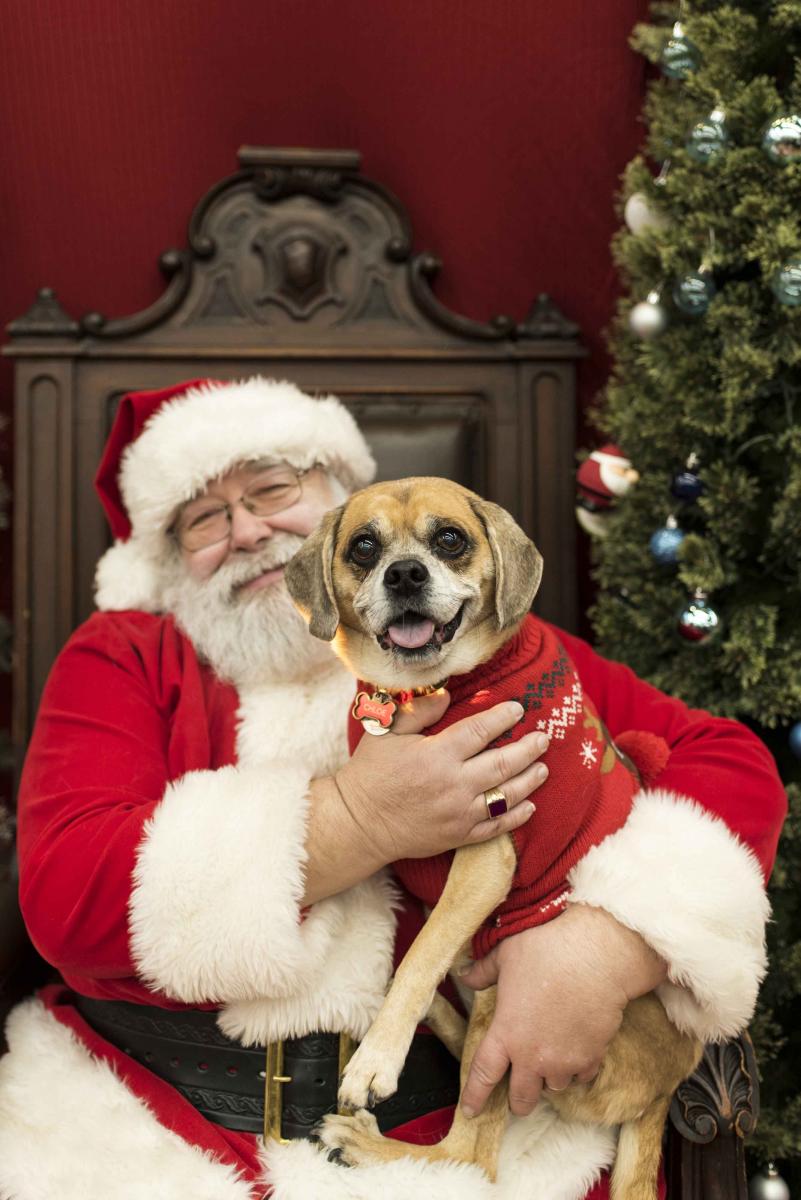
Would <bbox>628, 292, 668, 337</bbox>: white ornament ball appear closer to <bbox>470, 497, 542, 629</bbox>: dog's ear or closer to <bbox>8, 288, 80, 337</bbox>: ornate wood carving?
<bbox>470, 497, 542, 629</bbox>: dog's ear

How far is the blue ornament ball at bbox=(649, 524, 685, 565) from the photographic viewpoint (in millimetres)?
2070

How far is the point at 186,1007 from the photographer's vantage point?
164 centimetres

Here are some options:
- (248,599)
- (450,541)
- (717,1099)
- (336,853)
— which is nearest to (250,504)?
(248,599)

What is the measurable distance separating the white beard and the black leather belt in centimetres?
59

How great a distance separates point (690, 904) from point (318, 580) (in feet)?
2.45

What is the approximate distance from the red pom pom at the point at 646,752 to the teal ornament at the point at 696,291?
855mm

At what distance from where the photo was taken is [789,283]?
73.9 inches

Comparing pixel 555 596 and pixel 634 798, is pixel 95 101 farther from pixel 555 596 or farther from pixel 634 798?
pixel 634 798

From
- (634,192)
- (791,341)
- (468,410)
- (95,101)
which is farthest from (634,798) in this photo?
(95,101)

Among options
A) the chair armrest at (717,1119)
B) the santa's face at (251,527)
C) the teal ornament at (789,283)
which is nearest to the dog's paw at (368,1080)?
the chair armrest at (717,1119)

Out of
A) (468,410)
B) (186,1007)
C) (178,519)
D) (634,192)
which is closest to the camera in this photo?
(186,1007)

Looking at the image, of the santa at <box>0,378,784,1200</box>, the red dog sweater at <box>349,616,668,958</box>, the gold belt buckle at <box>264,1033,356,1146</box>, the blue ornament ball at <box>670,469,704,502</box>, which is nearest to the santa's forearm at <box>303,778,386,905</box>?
the santa at <box>0,378,784,1200</box>

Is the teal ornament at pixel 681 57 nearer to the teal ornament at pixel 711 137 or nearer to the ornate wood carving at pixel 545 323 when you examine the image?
the teal ornament at pixel 711 137

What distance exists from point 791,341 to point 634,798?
92 centimetres
